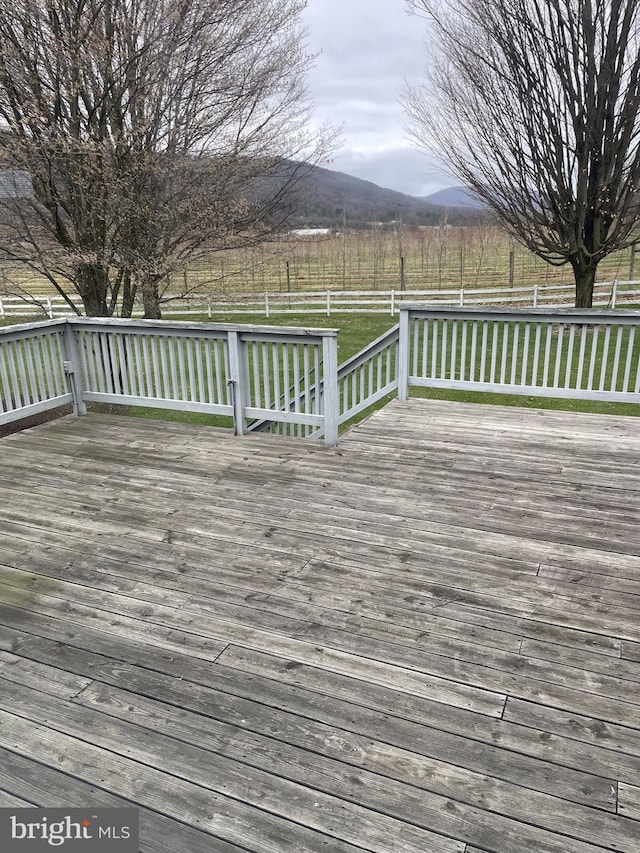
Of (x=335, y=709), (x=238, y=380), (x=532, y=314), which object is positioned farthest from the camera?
(x=532, y=314)

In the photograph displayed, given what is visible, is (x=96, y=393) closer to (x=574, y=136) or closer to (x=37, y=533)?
(x=37, y=533)

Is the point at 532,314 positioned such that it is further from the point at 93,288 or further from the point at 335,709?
the point at 93,288

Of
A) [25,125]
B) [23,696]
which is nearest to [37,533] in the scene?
[23,696]

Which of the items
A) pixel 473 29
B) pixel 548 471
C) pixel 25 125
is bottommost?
pixel 548 471

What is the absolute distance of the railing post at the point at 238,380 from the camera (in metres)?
4.40

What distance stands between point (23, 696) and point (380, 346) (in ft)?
13.3

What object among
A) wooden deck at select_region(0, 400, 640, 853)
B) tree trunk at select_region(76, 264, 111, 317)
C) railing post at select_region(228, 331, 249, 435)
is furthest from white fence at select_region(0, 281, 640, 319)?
wooden deck at select_region(0, 400, 640, 853)

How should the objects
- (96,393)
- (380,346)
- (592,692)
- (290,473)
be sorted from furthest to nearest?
(380,346)
(96,393)
(290,473)
(592,692)

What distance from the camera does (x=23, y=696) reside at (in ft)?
6.27

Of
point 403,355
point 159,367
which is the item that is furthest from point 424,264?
point 159,367

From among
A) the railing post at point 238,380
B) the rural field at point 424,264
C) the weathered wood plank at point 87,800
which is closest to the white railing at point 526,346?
the railing post at point 238,380

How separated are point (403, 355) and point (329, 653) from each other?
3.67 metres

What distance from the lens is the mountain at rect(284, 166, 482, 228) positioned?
8.05m

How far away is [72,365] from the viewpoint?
4.95m
